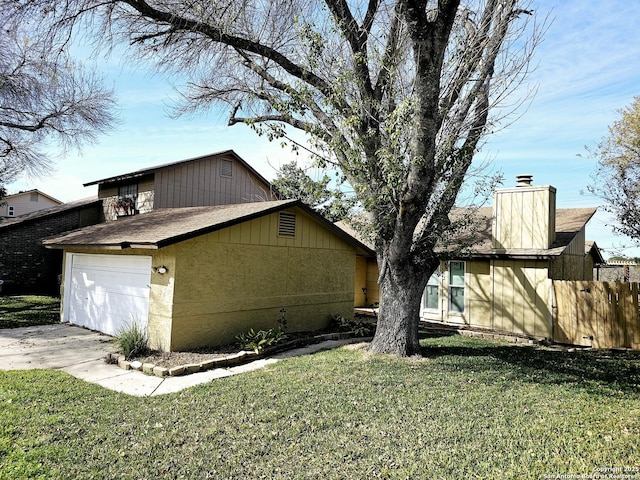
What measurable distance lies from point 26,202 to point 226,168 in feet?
79.5

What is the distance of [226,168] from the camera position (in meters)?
19.7

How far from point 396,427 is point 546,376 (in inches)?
154

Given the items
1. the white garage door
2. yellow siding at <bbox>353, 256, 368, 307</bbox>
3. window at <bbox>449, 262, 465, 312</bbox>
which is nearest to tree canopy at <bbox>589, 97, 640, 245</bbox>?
window at <bbox>449, 262, 465, 312</bbox>

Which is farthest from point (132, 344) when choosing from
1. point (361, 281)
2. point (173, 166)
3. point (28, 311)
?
point (173, 166)

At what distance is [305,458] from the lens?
13.0 ft

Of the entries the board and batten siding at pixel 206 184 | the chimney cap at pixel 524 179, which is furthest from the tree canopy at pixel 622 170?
the board and batten siding at pixel 206 184

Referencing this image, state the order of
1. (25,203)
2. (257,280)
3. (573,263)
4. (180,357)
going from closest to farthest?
(180,357) < (257,280) < (573,263) < (25,203)

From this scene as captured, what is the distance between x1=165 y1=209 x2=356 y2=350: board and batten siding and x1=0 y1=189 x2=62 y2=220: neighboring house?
105ft

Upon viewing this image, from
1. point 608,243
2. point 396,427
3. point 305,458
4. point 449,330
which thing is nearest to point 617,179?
point 608,243

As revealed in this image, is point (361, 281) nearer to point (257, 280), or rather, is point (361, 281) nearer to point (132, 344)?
point (257, 280)

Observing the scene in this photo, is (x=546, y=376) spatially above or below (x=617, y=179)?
below

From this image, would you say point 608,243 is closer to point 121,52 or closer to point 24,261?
point 121,52

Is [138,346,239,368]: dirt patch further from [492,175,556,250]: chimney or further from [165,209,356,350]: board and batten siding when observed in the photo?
[492,175,556,250]: chimney

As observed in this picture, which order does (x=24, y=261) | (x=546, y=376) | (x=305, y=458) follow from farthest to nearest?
(x=24, y=261), (x=546, y=376), (x=305, y=458)
